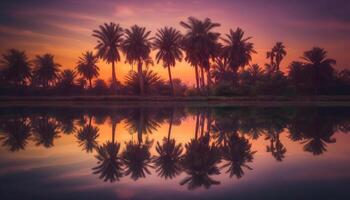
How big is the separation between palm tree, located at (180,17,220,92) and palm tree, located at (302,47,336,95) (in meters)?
20.5

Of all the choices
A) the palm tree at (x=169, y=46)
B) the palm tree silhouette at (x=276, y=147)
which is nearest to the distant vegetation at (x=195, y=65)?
the palm tree at (x=169, y=46)

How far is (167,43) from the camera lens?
61.5 metres

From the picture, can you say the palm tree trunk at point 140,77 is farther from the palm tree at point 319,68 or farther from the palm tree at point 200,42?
the palm tree at point 319,68

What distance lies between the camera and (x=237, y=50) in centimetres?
6675

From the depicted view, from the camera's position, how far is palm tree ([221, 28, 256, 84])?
66.8 m

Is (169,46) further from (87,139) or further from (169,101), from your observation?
(87,139)

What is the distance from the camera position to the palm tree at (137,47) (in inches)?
2393

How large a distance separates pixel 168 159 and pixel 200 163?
3.60ft

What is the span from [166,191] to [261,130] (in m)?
11.7

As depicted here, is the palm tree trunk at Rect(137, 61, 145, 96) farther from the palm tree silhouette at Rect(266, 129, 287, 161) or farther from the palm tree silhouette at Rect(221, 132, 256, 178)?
the palm tree silhouette at Rect(221, 132, 256, 178)

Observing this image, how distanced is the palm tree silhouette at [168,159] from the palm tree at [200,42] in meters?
46.0

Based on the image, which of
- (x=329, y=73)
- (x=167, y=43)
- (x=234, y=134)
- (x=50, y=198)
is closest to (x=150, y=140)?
(x=234, y=134)

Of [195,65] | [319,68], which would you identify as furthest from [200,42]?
[319,68]

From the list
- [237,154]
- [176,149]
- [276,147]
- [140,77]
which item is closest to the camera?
[237,154]
